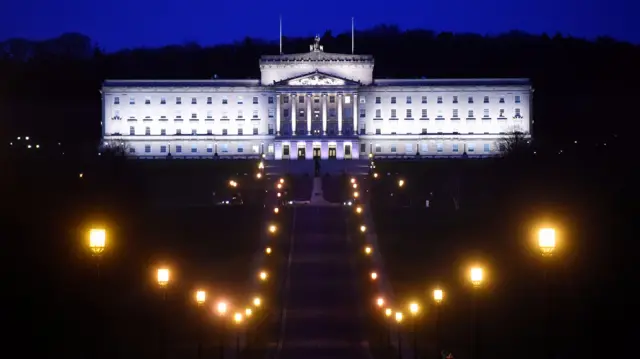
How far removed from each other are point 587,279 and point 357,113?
3182 inches

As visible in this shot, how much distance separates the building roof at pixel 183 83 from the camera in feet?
418

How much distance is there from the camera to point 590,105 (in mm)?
147125

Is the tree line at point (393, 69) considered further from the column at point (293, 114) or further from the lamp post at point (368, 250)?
the lamp post at point (368, 250)

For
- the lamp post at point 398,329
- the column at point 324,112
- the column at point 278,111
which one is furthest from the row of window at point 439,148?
the lamp post at point 398,329

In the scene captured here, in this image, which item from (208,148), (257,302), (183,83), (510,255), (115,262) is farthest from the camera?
(183,83)

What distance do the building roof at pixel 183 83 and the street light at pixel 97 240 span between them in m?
96.7

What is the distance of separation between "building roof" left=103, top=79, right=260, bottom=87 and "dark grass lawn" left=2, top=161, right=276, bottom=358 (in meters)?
38.5

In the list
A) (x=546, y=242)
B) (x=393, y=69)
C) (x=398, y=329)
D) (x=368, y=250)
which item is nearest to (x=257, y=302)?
(x=398, y=329)

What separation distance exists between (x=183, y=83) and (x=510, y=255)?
250 feet

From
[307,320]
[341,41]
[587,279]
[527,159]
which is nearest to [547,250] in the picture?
[587,279]

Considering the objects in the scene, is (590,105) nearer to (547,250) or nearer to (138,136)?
(138,136)

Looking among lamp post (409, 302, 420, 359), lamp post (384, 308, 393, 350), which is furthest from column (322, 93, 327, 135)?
lamp post (409, 302, 420, 359)

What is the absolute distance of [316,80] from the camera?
4938 inches

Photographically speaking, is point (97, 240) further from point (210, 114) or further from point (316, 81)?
point (210, 114)
